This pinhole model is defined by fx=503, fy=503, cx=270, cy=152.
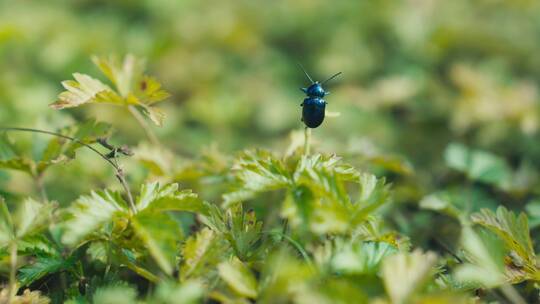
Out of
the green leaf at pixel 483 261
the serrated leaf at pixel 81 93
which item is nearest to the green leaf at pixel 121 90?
the serrated leaf at pixel 81 93

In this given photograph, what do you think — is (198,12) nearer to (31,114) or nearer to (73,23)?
(73,23)

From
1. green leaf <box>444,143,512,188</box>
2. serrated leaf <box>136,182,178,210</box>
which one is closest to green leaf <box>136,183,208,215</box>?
serrated leaf <box>136,182,178,210</box>

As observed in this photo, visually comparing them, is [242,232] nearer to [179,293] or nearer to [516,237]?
[179,293]

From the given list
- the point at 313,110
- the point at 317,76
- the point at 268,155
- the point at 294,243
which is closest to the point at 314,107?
the point at 313,110

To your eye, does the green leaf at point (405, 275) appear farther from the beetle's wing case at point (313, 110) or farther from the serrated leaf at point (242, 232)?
the beetle's wing case at point (313, 110)

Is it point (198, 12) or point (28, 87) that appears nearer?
point (28, 87)

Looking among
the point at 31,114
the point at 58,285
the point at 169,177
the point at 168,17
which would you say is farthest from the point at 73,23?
the point at 58,285
